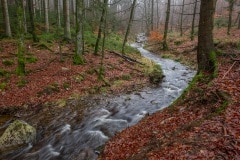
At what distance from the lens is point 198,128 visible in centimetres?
531

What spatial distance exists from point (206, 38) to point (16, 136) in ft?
26.2

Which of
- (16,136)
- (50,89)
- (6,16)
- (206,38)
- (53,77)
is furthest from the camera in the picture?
(6,16)

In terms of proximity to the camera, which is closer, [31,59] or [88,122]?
[88,122]

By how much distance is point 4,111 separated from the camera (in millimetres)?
10516

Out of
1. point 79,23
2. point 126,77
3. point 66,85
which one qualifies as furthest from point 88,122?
point 79,23

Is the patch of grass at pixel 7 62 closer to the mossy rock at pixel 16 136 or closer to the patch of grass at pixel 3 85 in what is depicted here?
the patch of grass at pixel 3 85

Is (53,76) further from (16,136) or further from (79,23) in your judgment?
(16,136)

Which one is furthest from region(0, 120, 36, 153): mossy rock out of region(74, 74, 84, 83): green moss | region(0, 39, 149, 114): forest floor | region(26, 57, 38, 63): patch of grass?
region(26, 57, 38, 63): patch of grass

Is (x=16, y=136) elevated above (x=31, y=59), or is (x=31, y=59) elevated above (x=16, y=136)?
(x=31, y=59)

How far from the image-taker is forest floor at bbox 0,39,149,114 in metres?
11.7

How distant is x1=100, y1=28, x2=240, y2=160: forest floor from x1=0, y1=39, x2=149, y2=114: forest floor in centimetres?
620

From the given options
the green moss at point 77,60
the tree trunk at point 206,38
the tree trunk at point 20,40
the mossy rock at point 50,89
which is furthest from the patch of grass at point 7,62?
the tree trunk at point 206,38

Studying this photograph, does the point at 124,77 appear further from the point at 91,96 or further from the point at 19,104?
the point at 19,104

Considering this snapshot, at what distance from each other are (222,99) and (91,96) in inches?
317
